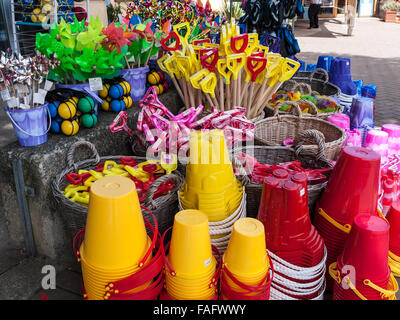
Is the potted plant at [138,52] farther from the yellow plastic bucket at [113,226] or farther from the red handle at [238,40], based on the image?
the yellow plastic bucket at [113,226]

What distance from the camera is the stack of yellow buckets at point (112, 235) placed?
1.17 metres

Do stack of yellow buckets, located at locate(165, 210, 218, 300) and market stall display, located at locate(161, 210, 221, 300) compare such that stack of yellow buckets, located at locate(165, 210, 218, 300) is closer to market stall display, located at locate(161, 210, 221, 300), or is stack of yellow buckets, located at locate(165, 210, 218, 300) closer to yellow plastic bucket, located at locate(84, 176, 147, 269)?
market stall display, located at locate(161, 210, 221, 300)

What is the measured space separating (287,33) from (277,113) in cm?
197

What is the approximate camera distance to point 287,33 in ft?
13.3

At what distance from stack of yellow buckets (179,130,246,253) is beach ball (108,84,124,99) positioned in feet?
2.99

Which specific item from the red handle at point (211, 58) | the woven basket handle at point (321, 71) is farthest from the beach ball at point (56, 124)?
the woven basket handle at point (321, 71)

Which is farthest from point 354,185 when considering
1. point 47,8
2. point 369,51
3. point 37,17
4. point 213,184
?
point 369,51

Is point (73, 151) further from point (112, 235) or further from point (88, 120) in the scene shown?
point (112, 235)

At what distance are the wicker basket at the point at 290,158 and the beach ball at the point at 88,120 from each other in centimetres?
80

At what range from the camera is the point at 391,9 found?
649 inches

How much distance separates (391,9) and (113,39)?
18.1 metres

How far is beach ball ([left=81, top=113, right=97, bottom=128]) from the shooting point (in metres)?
1.99
